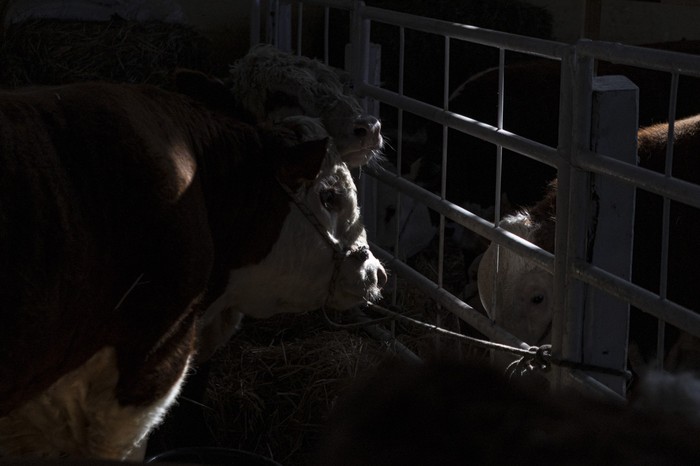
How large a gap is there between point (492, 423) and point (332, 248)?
257 centimetres

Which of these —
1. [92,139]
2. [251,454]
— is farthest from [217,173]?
[251,454]

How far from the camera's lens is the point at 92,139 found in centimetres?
243

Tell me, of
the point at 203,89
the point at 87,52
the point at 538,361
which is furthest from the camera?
the point at 87,52

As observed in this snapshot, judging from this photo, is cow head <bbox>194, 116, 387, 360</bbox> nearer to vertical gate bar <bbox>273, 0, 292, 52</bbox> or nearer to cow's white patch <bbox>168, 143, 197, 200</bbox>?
cow's white patch <bbox>168, 143, 197, 200</bbox>

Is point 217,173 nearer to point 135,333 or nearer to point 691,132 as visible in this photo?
Answer: point 135,333

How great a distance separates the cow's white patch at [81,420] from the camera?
2.51 m

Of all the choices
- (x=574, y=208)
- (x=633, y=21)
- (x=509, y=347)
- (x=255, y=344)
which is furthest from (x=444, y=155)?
(x=633, y=21)

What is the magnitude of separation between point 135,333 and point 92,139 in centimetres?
51

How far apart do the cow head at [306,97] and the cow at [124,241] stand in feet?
2.92

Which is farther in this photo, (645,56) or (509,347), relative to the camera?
(509,347)

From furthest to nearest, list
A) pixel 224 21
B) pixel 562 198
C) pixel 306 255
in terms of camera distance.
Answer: pixel 224 21 < pixel 306 255 < pixel 562 198

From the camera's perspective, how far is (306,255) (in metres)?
3.15

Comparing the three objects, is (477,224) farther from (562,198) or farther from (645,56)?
(645,56)

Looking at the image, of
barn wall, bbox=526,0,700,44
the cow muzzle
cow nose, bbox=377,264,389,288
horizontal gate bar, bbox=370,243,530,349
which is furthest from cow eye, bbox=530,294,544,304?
barn wall, bbox=526,0,700,44
